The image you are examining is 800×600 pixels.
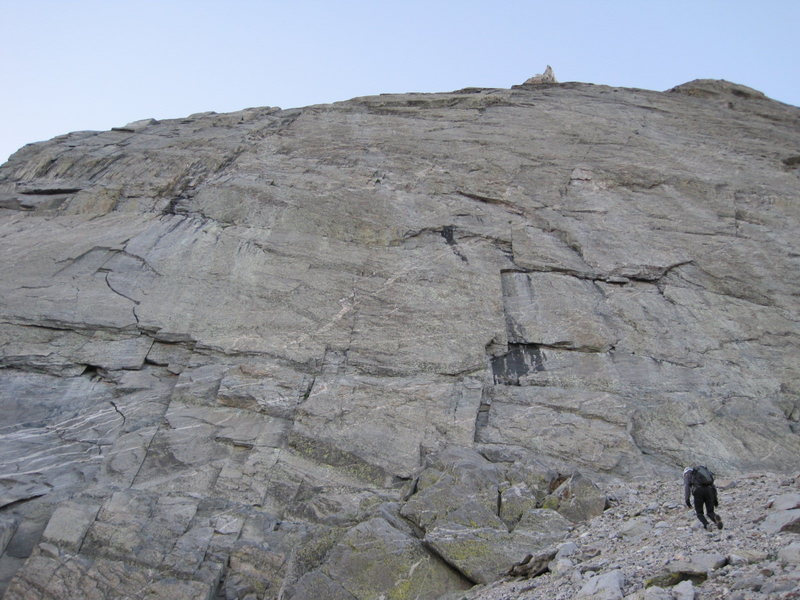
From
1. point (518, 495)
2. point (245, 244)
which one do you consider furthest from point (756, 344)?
point (245, 244)

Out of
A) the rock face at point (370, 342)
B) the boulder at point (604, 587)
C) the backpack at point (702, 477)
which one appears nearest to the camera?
the boulder at point (604, 587)

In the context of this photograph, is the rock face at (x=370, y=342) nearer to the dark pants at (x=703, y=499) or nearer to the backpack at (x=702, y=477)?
the dark pants at (x=703, y=499)

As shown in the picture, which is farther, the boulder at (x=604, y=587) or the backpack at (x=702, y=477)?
the backpack at (x=702, y=477)

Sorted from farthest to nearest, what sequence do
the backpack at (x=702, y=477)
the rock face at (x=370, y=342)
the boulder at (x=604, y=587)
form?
1. the rock face at (x=370, y=342)
2. the backpack at (x=702, y=477)
3. the boulder at (x=604, y=587)

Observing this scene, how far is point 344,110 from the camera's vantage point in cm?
2258

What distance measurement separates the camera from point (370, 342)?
14.6m

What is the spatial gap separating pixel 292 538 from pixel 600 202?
1238 cm

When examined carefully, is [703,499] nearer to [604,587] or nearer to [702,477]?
[702,477]

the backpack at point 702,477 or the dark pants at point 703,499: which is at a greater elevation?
the backpack at point 702,477

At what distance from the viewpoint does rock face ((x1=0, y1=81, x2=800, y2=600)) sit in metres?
10.5

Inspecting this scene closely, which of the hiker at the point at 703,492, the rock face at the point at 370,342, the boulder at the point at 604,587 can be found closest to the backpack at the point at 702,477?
the hiker at the point at 703,492

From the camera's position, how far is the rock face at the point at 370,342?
414 inches

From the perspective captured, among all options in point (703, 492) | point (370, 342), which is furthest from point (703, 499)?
Result: point (370, 342)

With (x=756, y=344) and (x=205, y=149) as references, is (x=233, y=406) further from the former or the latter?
(x=756, y=344)
